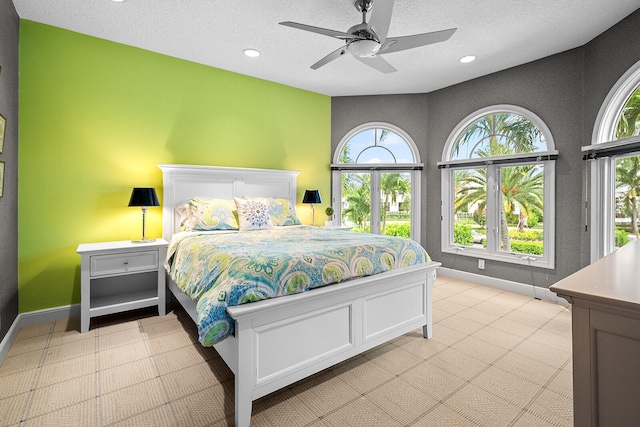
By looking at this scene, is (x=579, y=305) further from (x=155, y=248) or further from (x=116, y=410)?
(x=155, y=248)

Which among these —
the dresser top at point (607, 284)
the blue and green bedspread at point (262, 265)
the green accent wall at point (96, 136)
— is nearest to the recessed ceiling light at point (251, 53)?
the green accent wall at point (96, 136)

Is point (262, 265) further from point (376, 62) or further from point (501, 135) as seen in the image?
point (501, 135)

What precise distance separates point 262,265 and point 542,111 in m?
3.83

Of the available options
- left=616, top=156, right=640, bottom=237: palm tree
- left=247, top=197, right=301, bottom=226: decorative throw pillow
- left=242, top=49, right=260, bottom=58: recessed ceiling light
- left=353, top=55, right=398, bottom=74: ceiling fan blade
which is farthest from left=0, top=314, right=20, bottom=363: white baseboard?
left=616, top=156, right=640, bottom=237: palm tree

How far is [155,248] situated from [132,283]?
27.8 inches

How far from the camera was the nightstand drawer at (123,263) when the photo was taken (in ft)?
8.83

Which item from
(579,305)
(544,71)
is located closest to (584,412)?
(579,305)

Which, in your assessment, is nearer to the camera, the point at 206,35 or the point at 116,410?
the point at 116,410

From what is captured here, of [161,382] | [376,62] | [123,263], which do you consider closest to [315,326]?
[161,382]

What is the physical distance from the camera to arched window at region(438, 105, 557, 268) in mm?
3734

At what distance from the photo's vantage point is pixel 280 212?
3746 mm

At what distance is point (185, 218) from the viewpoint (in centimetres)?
339

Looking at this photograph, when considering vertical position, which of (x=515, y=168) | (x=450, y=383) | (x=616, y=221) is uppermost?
(x=515, y=168)

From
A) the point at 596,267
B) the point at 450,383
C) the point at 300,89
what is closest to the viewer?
the point at 596,267
